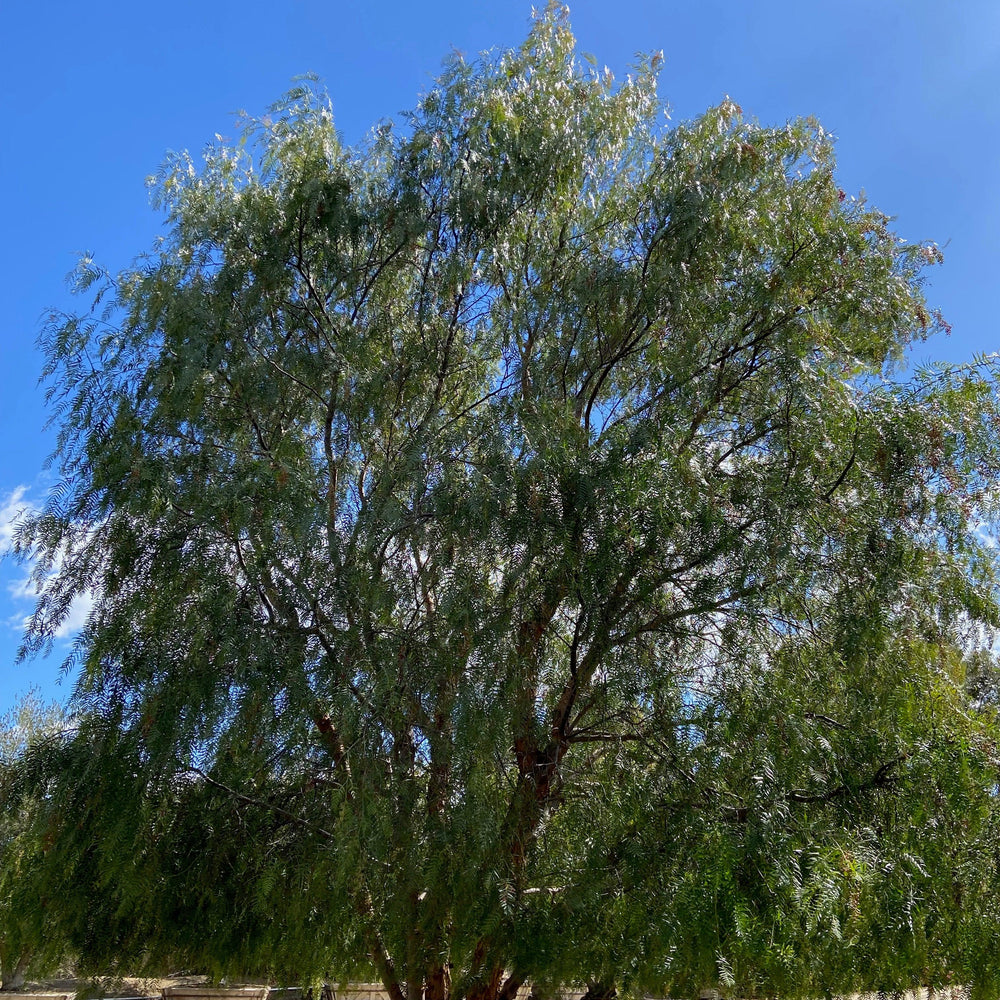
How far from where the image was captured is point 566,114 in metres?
5.45

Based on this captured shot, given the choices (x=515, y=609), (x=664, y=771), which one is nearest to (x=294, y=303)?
(x=515, y=609)

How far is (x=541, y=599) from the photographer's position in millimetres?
4398

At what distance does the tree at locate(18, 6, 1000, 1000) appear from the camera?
152 inches

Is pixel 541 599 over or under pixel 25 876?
over

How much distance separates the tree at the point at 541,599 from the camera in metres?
3.86

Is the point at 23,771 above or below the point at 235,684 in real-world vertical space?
below

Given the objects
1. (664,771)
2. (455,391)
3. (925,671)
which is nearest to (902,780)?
(925,671)

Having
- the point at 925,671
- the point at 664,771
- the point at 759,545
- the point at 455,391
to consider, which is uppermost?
the point at 455,391

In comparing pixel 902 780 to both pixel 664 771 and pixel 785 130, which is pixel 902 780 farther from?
pixel 785 130

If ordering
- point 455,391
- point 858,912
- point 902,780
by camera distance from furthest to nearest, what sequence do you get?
point 455,391, point 902,780, point 858,912

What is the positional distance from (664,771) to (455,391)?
2.65 metres

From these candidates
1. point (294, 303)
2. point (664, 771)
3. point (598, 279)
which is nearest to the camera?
point (664, 771)

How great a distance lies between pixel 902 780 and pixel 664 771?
1.01m

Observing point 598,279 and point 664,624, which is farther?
point 598,279
